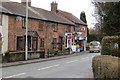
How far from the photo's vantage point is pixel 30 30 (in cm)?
4206

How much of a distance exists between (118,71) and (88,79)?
7.97 metres

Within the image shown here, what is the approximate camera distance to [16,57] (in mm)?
33031

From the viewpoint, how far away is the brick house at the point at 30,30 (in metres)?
36.6

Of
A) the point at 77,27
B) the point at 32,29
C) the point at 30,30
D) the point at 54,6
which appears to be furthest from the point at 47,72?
the point at 77,27

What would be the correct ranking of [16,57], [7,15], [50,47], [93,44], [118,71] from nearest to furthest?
[118,71] → [16,57] → [7,15] → [50,47] → [93,44]

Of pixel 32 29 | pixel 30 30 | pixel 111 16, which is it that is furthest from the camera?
pixel 32 29

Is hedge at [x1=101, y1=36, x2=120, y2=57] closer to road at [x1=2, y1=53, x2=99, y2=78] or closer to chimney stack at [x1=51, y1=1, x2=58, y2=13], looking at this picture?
road at [x1=2, y1=53, x2=99, y2=78]

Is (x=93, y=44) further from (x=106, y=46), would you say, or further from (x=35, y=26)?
(x=106, y=46)

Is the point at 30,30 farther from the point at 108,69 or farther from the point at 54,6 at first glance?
the point at 108,69

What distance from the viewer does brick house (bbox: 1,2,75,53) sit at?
36.6 meters

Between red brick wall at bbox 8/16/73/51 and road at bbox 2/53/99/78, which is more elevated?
red brick wall at bbox 8/16/73/51

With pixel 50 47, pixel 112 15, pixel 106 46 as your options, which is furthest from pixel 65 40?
pixel 112 15

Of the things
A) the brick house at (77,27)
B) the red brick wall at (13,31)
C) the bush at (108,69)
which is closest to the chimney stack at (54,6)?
the brick house at (77,27)

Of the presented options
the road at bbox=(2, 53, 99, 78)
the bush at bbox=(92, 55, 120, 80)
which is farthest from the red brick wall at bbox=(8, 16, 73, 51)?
the bush at bbox=(92, 55, 120, 80)
